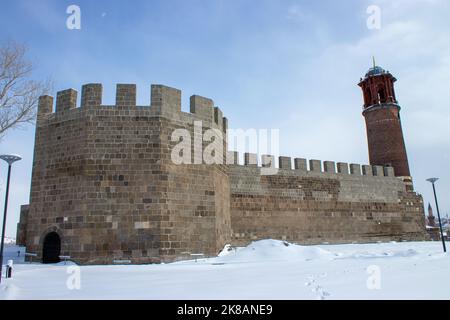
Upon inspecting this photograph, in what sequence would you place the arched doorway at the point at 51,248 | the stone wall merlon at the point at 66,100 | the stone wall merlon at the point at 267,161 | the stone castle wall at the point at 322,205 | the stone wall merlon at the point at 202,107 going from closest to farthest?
the arched doorway at the point at 51,248
the stone wall merlon at the point at 66,100
the stone wall merlon at the point at 202,107
the stone castle wall at the point at 322,205
the stone wall merlon at the point at 267,161

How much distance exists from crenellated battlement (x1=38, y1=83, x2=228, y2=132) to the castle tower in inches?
603

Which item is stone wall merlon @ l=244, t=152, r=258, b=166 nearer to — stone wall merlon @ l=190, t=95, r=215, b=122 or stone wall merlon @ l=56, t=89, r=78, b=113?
stone wall merlon @ l=190, t=95, r=215, b=122

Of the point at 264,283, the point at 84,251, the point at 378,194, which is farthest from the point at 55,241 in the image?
the point at 378,194

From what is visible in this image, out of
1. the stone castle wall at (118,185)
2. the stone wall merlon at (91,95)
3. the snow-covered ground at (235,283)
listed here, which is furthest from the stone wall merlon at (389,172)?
the stone wall merlon at (91,95)

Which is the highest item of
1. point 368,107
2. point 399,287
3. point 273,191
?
point 368,107

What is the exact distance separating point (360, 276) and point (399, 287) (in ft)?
3.83

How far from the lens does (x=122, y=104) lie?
10.0 meters

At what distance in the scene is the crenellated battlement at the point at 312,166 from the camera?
15.2 meters

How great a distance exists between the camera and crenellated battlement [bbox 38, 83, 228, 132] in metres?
10.0

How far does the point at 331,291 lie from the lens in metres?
4.88

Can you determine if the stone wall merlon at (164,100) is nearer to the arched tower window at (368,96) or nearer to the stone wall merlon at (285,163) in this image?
the stone wall merlon at (285,163)

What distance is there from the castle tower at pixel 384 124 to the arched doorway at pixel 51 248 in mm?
19418

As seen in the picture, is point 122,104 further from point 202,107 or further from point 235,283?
point 235,283

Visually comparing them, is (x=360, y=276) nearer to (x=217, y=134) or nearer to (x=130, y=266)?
(x=130, y=266)
